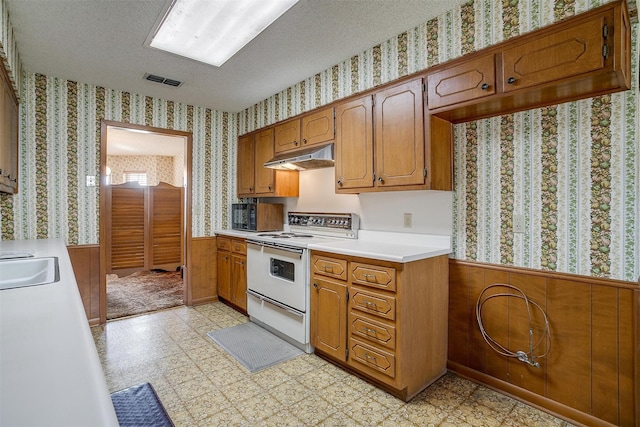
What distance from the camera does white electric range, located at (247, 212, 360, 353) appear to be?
8.90 feet

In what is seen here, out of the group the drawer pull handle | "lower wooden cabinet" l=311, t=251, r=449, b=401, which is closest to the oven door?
"lower wooden cabinet" l=311, t=251, r=449, b=401

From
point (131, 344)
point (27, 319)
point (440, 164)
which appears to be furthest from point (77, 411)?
point (131, 344)

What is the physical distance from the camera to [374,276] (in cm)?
214

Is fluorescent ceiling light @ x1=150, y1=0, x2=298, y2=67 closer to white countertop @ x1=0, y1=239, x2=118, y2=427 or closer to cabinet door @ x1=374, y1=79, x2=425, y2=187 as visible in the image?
cabinet door @ x1=374, y1=79, x2=425, y2=187

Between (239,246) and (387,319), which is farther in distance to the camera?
(239,246)

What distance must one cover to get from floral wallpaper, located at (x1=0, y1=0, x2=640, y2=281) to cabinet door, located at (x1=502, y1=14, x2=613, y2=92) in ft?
0.44

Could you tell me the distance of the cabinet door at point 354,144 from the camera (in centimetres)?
258

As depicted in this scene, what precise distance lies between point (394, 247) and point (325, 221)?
1.01m

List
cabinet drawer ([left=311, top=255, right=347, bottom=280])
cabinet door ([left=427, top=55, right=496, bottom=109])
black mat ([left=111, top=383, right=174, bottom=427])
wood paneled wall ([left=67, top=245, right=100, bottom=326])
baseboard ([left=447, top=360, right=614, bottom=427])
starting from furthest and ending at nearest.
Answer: wood paneled wall ([left=67, top=245, right=100, bottom=326]) < cabinet drawer ([left=311, top=255, right=347, bottom=280]) < cabinet door ([left=427, top=55, right=496, bottom=109]) < baseboard ([left=447, top=360, right=614, bottom=427]) < black mat ([left=111, top=383, right=174, bottom=427])

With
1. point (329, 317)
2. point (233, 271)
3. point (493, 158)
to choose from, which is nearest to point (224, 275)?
point (233, 271)

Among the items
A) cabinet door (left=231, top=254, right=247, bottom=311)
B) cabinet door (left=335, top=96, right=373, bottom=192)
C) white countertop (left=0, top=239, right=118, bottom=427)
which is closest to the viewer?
white countertop (left=0, top=239, right=118, bottom=427)

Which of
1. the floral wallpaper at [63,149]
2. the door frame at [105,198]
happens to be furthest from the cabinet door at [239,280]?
the floral wallpaper at [63,149]

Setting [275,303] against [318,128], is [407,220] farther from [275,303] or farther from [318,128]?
[275,303]

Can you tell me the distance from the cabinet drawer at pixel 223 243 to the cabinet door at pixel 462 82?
273cm
